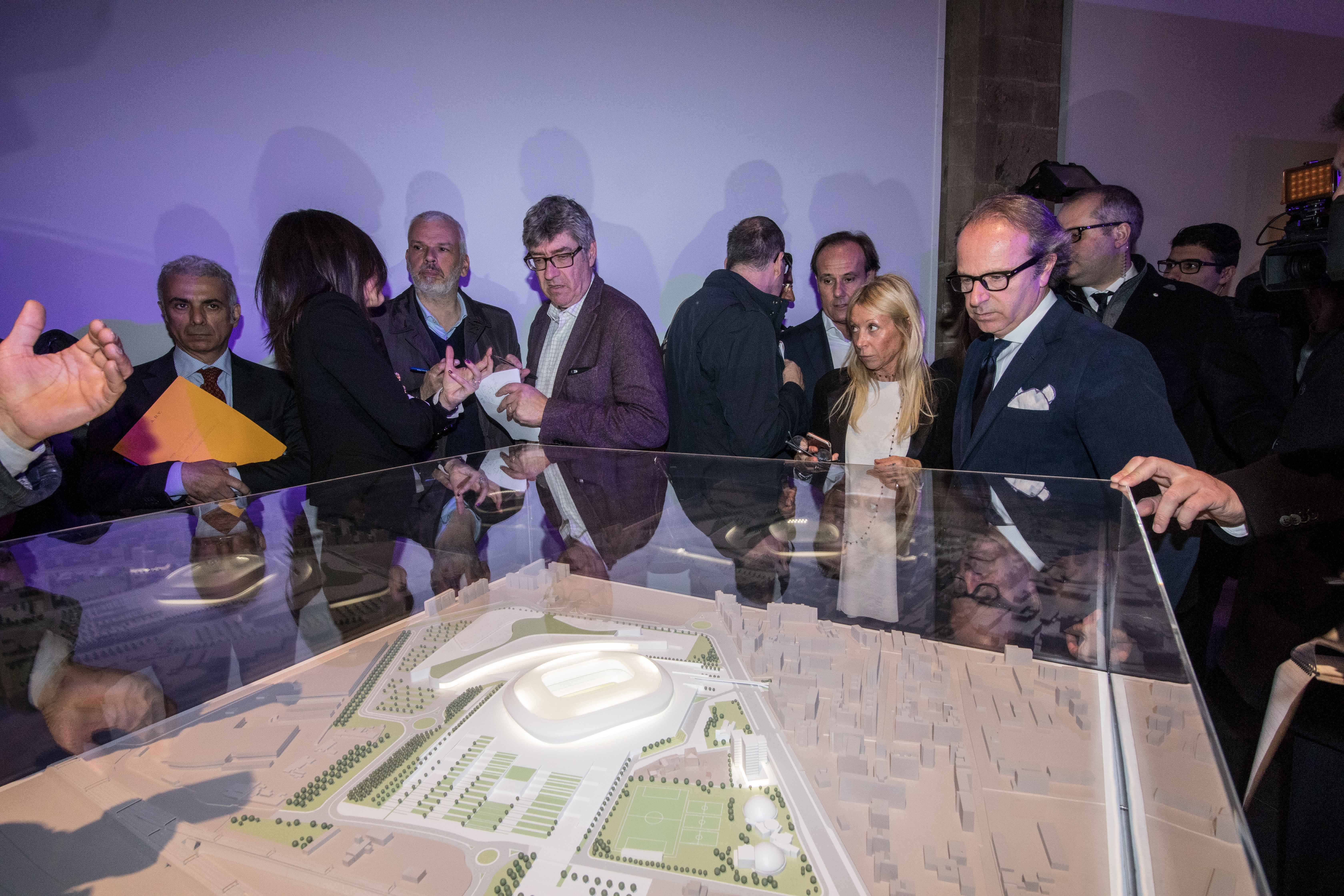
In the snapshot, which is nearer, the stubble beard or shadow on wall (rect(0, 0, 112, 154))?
shadow on wall (rect(0, 0, 112, 154))

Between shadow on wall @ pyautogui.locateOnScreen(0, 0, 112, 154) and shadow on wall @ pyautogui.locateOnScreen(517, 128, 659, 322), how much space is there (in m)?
1.97

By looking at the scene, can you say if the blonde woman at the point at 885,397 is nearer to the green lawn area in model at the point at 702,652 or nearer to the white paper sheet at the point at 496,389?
the green lawn area in model at the point at 702,652

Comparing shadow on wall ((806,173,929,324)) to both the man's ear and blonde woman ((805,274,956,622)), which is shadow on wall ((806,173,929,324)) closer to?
blonde woman ((805,274,956,622))

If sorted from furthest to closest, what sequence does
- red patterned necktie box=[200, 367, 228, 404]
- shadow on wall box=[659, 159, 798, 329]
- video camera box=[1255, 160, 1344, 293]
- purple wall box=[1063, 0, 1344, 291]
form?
purple wall box=[1063, 0, 1344, 291], shadow on wall box=[659, 159, 798, 329], red patterned necktie box=[200, 367, 228, 404], video camera box=[1255, 160, 1344, 293]

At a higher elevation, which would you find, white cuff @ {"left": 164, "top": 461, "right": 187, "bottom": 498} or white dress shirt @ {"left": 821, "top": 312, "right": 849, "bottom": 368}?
white dress shirt @ {"left": 821, "top": 312, "right": 849, "bottom": 368}

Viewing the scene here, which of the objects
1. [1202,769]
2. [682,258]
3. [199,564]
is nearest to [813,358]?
[682,258]

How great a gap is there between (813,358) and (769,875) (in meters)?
3.42

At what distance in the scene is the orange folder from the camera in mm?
2777

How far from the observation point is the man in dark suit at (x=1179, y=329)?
2.92 metres

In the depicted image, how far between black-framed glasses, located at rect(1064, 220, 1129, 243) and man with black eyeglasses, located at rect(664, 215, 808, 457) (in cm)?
127

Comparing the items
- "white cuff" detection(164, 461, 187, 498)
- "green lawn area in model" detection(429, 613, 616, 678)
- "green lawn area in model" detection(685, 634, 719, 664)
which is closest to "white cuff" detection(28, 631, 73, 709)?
"green lawn area in model" detection(429, 613, 616, 678)

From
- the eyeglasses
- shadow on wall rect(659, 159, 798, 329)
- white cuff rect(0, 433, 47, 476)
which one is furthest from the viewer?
shadow on wall rect(659, 159, 798, 329)

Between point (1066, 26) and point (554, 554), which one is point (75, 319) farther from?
point (1066, 26)

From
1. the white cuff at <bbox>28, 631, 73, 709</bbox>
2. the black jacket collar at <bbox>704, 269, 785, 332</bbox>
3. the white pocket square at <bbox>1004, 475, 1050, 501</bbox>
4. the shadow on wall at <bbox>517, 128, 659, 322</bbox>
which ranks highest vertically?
the shadow on wall at <bbox>517, 128, 659, 322</bbox>
